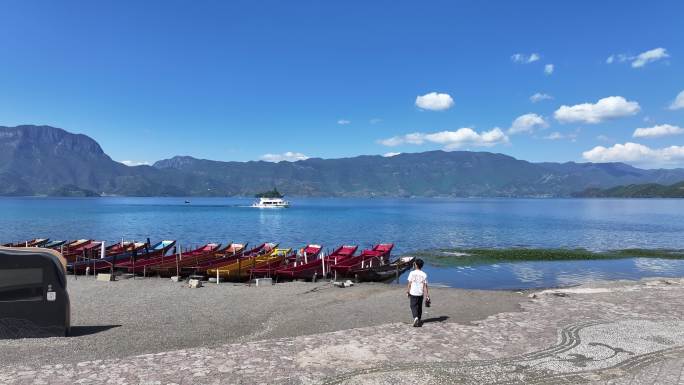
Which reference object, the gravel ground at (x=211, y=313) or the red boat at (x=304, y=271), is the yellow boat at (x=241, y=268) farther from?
the gravel ground at (x=211, y=313)

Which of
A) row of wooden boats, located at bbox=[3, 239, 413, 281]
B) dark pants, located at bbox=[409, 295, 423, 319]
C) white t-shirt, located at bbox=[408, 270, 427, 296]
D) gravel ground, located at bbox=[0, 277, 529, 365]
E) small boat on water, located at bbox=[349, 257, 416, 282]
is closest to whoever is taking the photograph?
gravel ground, located at bbox=[0, 277, 529, 365]

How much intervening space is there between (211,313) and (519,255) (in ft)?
136

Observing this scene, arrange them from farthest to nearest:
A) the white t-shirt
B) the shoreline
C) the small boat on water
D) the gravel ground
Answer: the small boat on water → the white t-shirt → the gravel ground → the shoreline

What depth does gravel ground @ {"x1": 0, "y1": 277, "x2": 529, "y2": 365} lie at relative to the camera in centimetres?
1381

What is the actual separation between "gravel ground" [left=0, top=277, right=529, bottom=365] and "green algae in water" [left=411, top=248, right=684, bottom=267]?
2228 centimetres

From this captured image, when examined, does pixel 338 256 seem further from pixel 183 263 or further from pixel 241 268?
pixel 183 263

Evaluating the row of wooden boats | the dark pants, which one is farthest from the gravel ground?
the row of wooden boats

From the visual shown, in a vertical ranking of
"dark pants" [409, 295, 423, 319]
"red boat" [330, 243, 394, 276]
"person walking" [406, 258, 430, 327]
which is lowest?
"red boat" [330, 243, 394, 276]

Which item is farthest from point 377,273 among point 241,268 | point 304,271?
point 241,268

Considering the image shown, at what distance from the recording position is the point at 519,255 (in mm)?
50875

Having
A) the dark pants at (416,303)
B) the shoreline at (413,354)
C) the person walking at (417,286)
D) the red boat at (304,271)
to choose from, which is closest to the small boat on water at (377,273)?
the red boat at (304,271)

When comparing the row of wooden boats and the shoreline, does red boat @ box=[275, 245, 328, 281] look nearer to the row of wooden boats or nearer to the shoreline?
the row of wooden boats

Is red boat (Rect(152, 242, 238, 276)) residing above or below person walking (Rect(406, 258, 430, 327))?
below

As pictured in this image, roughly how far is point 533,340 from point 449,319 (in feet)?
12.3
